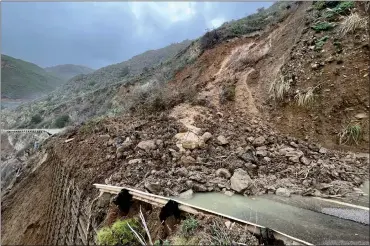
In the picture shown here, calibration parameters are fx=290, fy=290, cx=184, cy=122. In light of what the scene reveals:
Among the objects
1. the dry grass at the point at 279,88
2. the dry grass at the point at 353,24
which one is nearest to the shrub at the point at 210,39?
the dry grass at the point at 279,88

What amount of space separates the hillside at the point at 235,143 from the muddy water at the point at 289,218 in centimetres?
5

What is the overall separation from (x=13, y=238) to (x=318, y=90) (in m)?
7.54

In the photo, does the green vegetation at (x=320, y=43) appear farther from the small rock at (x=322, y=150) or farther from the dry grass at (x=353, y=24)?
the small rock at (x=322, y=150)

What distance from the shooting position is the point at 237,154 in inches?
201

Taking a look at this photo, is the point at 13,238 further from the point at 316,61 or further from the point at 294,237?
the point at 316,61

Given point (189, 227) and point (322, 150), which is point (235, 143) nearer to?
point (322, 150)

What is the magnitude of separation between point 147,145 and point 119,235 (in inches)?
88.8

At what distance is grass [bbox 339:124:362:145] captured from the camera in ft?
14.8

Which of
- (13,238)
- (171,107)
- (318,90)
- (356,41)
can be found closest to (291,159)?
(318,90)

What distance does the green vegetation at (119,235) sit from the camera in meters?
3.68

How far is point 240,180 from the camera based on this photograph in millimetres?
4574

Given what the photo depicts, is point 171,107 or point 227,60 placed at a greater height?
point 227,60

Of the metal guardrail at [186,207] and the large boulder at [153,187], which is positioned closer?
the metal guardrail at [186,207]

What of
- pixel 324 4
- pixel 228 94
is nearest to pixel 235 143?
pixel 228 94
